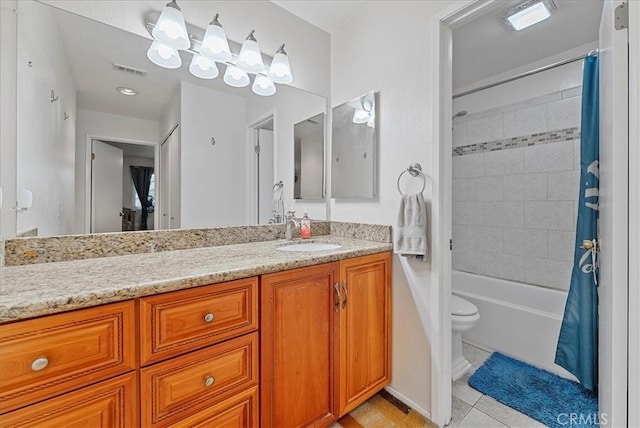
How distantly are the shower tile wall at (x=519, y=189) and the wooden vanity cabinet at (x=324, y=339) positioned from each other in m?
1.50

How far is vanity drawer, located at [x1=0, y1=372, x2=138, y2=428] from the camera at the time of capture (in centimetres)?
69

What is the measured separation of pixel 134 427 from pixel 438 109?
1.70m

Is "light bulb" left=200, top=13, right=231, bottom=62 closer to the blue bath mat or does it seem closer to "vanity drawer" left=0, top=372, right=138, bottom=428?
"vanity drawer" left=0, top=372, right=138, bottom=428

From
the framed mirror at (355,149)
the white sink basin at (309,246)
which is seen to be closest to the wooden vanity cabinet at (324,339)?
the white sink basin at (309,246)

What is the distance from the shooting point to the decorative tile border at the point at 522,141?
2.16m

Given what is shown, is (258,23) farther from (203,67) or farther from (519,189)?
(519,189)

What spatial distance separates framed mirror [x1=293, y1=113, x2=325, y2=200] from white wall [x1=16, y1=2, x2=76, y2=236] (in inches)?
47.2

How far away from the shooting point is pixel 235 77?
169 cm

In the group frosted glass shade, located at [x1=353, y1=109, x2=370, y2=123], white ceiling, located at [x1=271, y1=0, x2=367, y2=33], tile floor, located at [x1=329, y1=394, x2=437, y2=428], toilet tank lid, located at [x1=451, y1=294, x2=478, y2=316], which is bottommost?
tile floor, located at [x1=329, y1=394, x2=437, y2=428]

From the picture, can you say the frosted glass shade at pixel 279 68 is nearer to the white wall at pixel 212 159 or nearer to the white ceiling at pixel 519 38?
the white wall at pixel 212 159

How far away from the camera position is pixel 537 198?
231 centimetres

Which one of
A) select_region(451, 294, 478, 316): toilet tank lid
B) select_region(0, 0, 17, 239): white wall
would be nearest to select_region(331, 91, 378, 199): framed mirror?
select_region(451, 294, 478, 316): toilet tank lid
